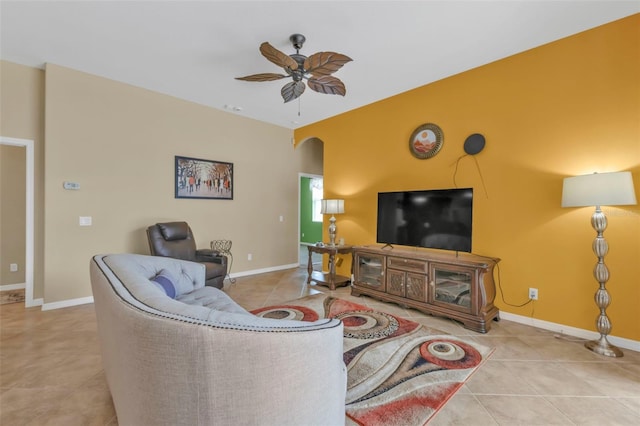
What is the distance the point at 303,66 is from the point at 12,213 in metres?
4.78

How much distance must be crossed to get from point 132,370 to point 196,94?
4025 mm

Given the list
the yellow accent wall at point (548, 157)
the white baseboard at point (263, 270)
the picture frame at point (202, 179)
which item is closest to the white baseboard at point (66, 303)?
the picture frame at point (202, 179)

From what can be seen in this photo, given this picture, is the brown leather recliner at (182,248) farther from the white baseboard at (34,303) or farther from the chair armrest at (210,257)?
the white baseboard at (34,303)

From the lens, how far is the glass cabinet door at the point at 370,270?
3507mm

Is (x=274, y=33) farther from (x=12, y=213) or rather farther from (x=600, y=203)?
(x=12, y=213)

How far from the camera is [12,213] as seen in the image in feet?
13.0

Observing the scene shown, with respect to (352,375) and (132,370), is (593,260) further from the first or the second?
(132,370)

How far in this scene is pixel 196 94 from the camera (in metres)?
3.98

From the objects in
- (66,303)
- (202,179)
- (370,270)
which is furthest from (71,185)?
(370,270)

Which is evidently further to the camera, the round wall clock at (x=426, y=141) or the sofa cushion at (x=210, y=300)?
the round wall clock at (x=426, y=141)

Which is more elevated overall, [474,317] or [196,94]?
[196,94]

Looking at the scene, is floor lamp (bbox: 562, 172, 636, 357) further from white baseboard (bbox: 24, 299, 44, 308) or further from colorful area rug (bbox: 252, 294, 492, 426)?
white baseboard (bbox: 24, 299, 44, 308)

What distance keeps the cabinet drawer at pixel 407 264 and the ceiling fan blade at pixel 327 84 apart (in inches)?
80.3

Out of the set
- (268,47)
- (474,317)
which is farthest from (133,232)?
(474,317)
